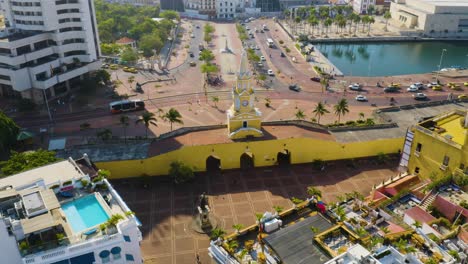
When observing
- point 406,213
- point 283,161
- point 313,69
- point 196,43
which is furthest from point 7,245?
point 196,43

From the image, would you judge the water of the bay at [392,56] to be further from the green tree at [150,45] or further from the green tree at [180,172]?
the green tree at [180,172]

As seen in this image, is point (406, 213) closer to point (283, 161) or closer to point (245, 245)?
point (245, 245)

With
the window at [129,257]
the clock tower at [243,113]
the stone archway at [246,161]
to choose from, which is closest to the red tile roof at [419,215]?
the window at [129,257]

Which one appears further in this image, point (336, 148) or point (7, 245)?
point (336, 148)

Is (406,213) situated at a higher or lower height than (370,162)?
higher

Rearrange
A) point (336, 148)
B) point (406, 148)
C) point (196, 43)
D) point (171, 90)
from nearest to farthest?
point (406, 148)
point (336, 148)
point (171, 90)
point (196, 43)

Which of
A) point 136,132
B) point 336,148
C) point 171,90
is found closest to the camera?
point 336,148

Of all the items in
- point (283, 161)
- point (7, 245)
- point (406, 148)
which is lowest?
point (283, 161)

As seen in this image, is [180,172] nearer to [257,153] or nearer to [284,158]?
[257,153]
